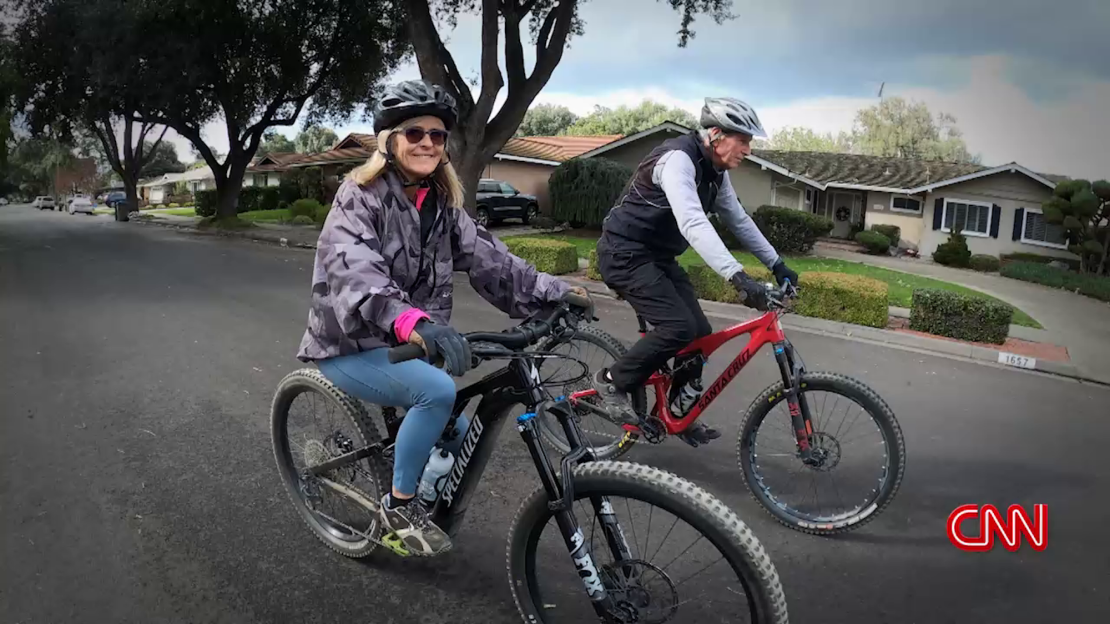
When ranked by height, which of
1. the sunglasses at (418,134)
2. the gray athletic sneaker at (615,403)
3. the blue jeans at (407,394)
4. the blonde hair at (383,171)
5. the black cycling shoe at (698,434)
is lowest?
the black cycling shoe at (698,434)

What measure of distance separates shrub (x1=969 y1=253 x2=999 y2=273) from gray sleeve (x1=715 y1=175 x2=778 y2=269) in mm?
24433

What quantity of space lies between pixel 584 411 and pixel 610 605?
2.08m

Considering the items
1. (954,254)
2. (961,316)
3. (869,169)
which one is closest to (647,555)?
(961,316)

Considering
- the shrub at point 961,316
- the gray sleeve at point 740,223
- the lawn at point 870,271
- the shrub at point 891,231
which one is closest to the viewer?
the gray sleeve at point 740,223

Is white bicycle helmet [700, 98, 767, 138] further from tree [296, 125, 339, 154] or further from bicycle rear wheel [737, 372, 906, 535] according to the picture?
tree [296, 125, 339, 154]

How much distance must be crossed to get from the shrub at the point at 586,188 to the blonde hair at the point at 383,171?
898 inches

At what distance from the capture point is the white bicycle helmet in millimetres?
4023

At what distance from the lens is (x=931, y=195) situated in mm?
29953

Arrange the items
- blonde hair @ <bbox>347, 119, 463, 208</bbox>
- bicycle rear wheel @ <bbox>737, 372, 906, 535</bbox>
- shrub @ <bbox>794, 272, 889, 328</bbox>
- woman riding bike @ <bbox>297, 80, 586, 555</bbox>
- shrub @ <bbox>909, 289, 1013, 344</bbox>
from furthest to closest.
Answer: shrub @ <bbox>794, 272, 889, 328</bbox>
shrub @ <bbox>909, 289, 1013, 344</bbox>
bicycle rear wheel @ <bbox>737, 372, 906, 535</bbox>
blonde hair @ <bbox>347, 119, 463, 208</bbox>
woman riding bike @ <bbox>297, 80, 586, 555</bbox>

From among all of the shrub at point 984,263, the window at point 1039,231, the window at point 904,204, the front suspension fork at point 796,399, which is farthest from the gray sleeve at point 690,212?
the window at point 904,204

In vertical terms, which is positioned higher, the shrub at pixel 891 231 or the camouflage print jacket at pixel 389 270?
the camouflage print jacket at pixel 389 270

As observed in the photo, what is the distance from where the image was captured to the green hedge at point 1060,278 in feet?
59.1

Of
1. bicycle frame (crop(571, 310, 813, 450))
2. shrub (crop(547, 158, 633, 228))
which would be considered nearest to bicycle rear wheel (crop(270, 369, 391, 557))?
bicycle frame (crop(571, 310, 813, 450))

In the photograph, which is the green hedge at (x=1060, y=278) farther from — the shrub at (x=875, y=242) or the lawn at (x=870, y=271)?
the shrub at (x=875, y=242)
